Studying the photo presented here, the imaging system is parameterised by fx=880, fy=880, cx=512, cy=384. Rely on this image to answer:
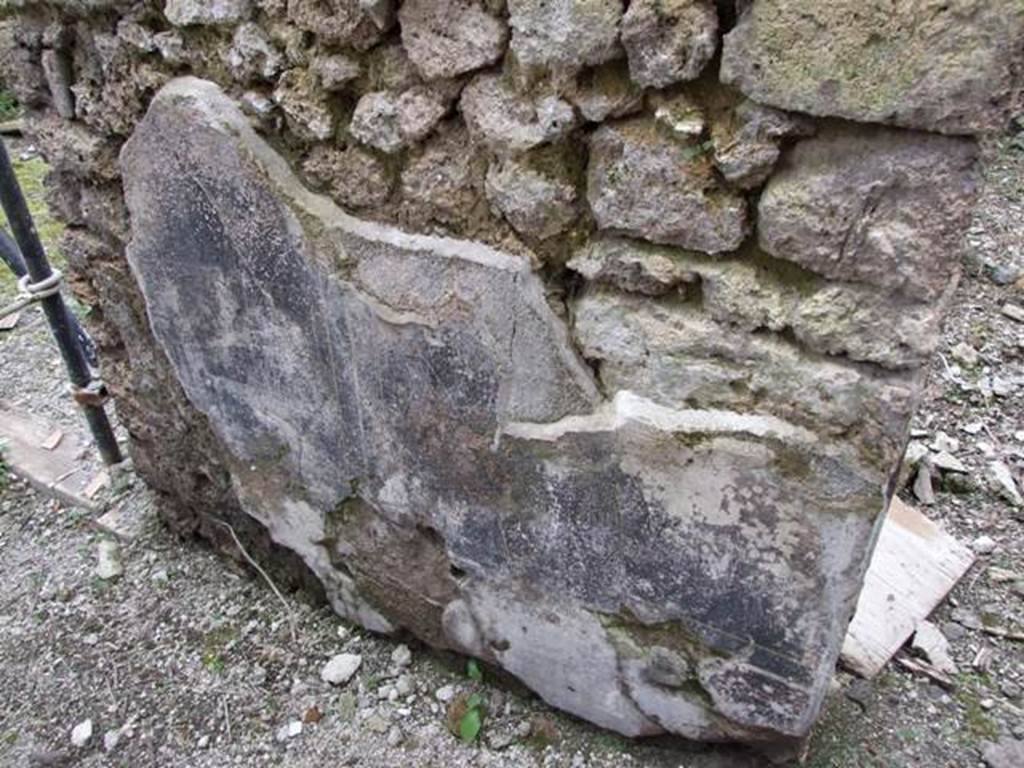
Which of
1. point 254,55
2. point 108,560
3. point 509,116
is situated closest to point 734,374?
point 509,116

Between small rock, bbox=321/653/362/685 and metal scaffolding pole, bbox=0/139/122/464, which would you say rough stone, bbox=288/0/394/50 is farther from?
small rock, bbox=321/653/362/685

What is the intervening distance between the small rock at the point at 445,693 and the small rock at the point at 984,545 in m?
1.39

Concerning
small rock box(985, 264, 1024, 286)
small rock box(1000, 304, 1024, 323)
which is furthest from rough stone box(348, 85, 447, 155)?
small rock box(985, 264, 1024, 286)

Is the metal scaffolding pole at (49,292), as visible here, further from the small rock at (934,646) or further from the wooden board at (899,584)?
the small rock at (934,646)

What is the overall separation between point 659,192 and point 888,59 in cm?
33

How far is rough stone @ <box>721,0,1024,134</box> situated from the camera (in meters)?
0.94

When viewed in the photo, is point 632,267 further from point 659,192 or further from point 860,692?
point 860,692

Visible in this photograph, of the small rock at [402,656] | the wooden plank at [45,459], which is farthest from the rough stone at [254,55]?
the wooden plank at [45,459]

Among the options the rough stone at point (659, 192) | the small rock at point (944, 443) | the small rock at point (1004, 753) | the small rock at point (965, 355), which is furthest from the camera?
the small rock at point (965, 355)

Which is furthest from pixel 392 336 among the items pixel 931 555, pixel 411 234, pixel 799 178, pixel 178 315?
pixel 931 555

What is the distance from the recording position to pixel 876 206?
1078mm

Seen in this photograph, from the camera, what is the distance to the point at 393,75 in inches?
54.7

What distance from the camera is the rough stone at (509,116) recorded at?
1.25 meters

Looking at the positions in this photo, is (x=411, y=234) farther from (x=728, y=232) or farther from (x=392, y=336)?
(x=728, y=232)
